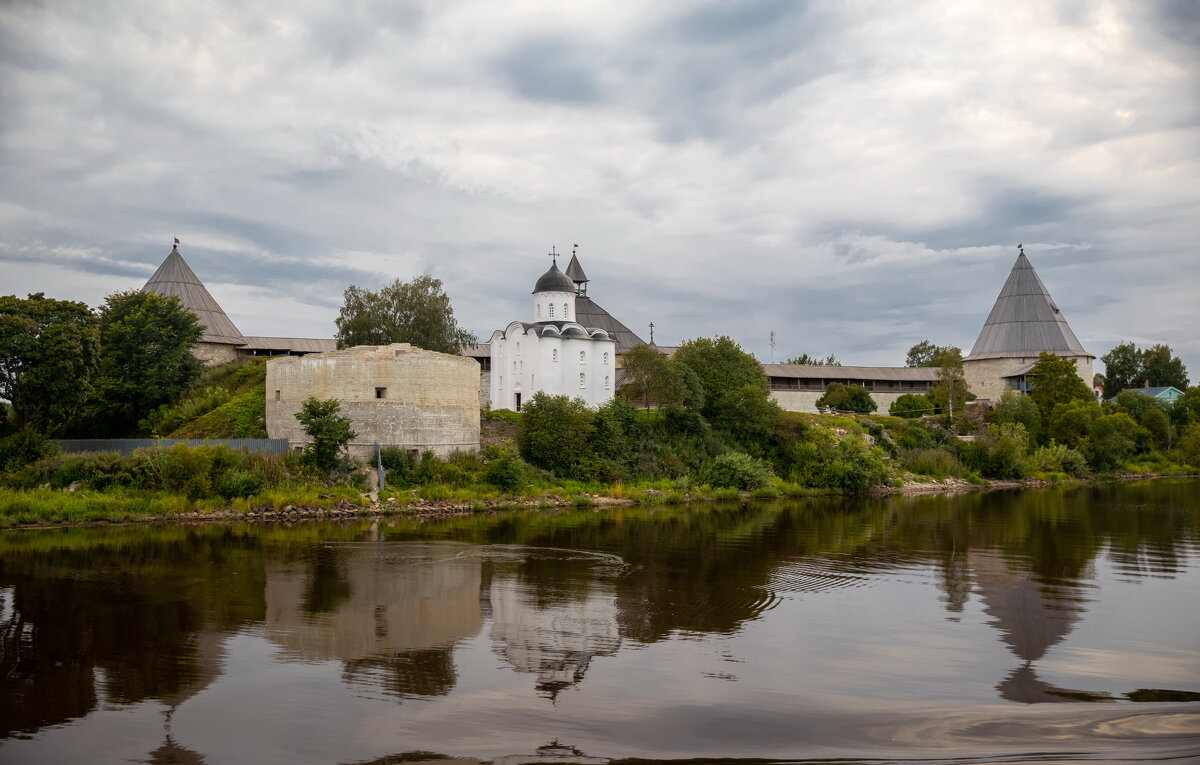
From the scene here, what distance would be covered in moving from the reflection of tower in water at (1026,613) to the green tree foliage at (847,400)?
28.0 meters

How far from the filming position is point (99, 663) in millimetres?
8414

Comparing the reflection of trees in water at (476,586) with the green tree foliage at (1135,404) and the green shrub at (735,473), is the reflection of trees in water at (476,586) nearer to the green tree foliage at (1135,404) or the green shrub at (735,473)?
the green shrub at (735,473)

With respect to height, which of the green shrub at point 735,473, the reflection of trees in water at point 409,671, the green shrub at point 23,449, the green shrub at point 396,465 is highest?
the green shrub at point 23,449

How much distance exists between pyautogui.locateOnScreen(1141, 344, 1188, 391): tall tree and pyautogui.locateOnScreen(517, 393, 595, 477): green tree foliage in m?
53.4

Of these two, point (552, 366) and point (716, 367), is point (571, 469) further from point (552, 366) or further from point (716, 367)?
point (716, 367)

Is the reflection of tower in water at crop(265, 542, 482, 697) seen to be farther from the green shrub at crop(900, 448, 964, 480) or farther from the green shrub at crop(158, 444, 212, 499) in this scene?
the green shrub at crop(900, 448, 964, 480)

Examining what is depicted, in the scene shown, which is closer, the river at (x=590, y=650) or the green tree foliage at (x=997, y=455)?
the river at (x=590, y=650)

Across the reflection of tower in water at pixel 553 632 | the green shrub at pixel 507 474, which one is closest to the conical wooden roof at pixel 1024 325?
the green shrub at pixel 507 474

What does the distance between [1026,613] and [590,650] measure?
580 cm

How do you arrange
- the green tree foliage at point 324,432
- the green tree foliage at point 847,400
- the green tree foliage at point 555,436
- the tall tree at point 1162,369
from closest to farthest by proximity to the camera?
the green tree foliage at point 324,432 → the green tree foliage at point 555,436 → the green tree foliage at point 847,400 → the tall tree at point 1162,369

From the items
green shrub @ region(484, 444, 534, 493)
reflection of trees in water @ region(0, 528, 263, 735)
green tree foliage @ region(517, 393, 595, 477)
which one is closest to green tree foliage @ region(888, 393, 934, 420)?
green tree foliage @ region(517, 393, 595, 477)

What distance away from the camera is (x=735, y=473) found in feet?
95.2

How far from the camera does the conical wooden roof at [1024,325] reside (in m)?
48.5

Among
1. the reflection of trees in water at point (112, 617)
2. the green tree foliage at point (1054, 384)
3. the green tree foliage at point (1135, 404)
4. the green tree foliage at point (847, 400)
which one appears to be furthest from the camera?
the green tree foliage at point (1135, 404)
